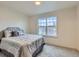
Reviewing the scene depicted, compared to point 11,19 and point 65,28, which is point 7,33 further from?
point 65,28

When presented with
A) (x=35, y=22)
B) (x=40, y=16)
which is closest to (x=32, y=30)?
(x=35, y=22)

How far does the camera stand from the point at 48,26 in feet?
18.1

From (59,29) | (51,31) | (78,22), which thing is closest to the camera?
(78,22)

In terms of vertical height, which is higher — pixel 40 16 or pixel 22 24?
pixel 40 16

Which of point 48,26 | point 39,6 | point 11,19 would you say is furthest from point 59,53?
point 11,19

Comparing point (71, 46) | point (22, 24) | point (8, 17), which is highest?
point (8, 17)

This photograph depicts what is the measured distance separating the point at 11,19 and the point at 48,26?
2.17m

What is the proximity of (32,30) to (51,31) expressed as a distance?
1.45 m

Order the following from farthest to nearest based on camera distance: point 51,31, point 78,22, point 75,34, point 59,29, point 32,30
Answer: point 32,30
point 51,31
point 59,29
point 75,34
point 78,22

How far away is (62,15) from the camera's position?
15.8 feet

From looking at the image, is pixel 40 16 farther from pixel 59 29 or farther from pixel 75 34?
pixel 75 34

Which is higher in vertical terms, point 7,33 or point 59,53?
point 7,33

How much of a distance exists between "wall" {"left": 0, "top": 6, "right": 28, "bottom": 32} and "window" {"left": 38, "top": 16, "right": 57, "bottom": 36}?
Answer: 106 cm

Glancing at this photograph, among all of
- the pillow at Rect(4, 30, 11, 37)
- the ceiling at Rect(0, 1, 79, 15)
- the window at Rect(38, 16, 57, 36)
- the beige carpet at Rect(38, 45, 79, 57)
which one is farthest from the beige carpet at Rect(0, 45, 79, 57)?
the ceiling at Rect(0, 1, 79, 15)
